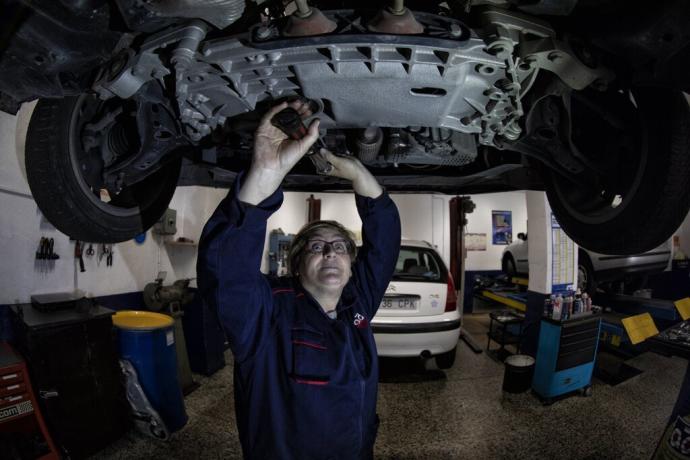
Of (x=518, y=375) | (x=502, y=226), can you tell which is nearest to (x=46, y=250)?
(x=518, y=375)

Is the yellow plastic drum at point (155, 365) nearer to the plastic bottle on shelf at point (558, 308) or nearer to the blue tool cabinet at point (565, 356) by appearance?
the blue tool cabinet at point (565, 356)

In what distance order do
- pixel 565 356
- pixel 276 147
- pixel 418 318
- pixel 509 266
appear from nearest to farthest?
pixel 276 147, pixel 565 356, pixel 418 318, pixel 509 266

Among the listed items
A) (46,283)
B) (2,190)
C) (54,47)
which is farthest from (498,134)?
(46,283)

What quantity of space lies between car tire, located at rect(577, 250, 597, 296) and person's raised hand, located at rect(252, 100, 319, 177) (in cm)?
442

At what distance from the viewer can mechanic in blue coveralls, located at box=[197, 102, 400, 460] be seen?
85cm

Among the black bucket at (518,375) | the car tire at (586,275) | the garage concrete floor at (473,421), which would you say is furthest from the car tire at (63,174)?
the car tire at (586,275)

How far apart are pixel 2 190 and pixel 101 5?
2109 millimetres

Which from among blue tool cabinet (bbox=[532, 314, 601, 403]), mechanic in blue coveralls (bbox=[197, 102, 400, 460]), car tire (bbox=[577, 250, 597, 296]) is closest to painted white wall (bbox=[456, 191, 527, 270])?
car tire (bbox=[577, 250, 597, 296])

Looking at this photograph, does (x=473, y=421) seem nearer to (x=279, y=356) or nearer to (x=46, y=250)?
(x=279, y=356)

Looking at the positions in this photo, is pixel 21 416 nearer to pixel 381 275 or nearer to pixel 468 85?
pixel 381 275

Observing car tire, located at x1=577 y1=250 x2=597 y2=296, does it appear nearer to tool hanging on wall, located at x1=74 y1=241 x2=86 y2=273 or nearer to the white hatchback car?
the white hatchback car

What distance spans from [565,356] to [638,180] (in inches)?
88.3

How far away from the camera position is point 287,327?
0.99 m

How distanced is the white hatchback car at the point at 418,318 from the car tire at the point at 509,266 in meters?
2.76
